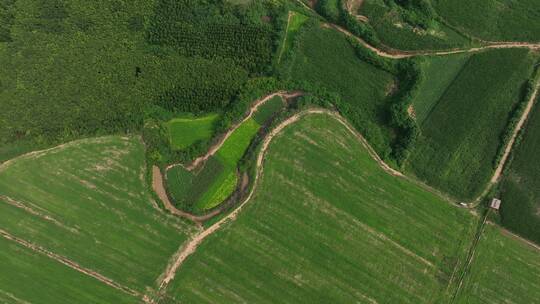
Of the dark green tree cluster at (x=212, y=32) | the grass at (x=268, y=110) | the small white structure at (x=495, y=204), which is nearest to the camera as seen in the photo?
the small white structure at (x=495, y=204)

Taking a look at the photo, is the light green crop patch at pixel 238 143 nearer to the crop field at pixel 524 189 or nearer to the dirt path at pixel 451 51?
the dirt path at pixel 451 51

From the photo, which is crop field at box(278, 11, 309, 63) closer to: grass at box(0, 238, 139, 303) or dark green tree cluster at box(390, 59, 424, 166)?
dark green tree cluster at box(390, 59, 424, 166)

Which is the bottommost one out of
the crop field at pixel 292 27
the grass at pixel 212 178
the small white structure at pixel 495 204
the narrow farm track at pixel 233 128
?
the small white structure at pixel 495 204

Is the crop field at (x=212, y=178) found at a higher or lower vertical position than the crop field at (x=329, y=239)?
higher

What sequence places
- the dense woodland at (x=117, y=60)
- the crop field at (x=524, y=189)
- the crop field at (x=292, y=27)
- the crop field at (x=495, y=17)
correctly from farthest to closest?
the crop field at (x=292, y=27) < the crop field at (x=495, y=17) < the dense woodland at (x=117, y=60) < the crop field at (x=524, y=189)

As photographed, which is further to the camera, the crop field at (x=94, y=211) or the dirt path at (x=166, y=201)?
the dirt path at (x=166, y=201)

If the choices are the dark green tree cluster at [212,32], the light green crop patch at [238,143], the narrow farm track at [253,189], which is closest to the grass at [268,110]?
the light green crop patch at [238,143]

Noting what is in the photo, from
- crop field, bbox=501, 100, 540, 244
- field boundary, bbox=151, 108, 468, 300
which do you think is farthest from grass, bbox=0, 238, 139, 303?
crop field, bbox=501, 100, 540, 244

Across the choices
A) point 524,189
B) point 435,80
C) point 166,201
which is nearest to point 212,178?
point 166,201
